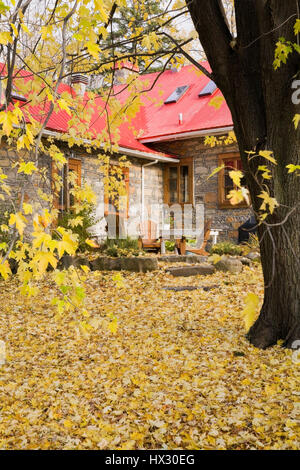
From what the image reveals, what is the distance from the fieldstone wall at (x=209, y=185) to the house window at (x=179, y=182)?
0.59 ft

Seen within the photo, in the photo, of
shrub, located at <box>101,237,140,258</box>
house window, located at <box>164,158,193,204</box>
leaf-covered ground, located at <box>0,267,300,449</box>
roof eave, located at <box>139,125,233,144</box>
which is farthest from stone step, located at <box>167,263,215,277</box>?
house window, located at <box>164,158,193,204</box>

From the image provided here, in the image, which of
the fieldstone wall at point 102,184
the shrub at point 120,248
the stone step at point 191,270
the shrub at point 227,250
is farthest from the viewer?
the fieldstone wall at point 102,184

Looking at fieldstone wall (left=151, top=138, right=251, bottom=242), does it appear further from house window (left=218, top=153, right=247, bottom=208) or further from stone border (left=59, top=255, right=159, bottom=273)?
stone border (left=59, top=255, right=159, bottom=273)

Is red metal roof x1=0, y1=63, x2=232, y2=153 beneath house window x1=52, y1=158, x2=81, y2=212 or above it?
above

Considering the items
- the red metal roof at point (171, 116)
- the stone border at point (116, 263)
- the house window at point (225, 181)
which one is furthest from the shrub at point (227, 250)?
the red metal roof at point (171, 116)

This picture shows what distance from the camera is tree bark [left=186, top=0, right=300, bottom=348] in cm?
382

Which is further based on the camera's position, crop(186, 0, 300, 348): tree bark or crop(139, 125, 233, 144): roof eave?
crop(139, 125, 233, 144): roof eave

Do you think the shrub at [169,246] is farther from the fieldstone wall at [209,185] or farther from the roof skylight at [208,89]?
the roof skylight at [208,89]

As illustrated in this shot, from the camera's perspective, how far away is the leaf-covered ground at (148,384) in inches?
110

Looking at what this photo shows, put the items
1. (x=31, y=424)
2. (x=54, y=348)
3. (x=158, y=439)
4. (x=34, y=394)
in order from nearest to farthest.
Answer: (x=158, y=439), (x=31, y=424), (x=34, y=394), (x=54, y=348)
